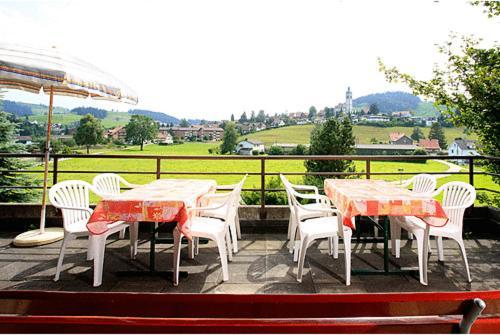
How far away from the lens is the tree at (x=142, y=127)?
92.7ft

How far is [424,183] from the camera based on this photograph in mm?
3902

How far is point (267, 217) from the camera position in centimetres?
446

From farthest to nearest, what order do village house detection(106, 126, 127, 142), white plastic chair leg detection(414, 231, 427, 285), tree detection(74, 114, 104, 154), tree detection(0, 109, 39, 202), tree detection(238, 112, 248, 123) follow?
tree detection(238, 112, 248, 123)
village house detection(106, 126, 127, 142)
tree detection(74, 114, 104, 154)
tree detection(0, 109, 39, 202)
white plastic chair leg detection(414, 231, 427, 285)

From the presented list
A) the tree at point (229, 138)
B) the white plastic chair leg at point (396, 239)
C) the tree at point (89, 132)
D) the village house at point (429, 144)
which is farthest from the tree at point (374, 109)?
the white plastic chair leg at point (396, 239)

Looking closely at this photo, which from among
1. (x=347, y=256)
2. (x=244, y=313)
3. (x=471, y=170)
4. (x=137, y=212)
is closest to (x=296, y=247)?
(x=347, y=256)

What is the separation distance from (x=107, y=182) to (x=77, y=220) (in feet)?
2.62

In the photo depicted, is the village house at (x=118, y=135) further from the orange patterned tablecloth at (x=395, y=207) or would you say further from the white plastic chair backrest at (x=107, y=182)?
the orange patterned tablecloth at (x=395, y=207)

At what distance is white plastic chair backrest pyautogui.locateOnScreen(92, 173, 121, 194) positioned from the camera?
3709mm

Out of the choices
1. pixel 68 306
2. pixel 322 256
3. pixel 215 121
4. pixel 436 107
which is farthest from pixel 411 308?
pixel 215 121

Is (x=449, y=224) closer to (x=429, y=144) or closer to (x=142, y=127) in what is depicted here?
(x=142, y=127)

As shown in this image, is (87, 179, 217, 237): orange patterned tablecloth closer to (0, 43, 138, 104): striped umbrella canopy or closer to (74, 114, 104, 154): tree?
(0, 43, 138, 104): striped umbrella canopy

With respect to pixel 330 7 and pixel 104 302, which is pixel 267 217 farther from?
pixel 104 302

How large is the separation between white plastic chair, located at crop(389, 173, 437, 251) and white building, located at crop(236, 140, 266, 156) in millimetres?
34181

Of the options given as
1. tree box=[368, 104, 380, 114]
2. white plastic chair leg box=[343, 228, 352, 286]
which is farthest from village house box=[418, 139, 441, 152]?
white plastic chair leg box=[343, 228, 352, 286]
